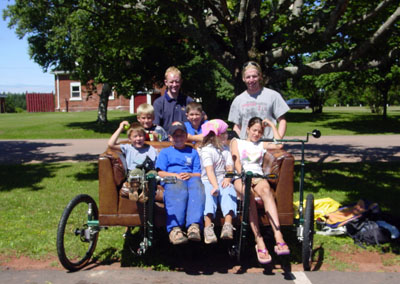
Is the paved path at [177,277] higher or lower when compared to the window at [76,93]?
lower

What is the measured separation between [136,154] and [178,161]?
22.7 inches

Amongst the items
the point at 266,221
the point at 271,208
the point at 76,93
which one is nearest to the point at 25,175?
the point at 266,221

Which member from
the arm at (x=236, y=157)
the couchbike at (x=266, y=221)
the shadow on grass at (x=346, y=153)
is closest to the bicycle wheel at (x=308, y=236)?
the couchbike at (x=266, y=221)

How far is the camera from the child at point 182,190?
3.94 m

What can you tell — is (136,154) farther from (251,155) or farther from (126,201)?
(251,155)

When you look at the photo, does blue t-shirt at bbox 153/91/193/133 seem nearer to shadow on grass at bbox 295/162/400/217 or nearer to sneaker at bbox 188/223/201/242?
sneaker at bbox 188/223/201/242

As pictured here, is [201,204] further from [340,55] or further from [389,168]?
[389,168]

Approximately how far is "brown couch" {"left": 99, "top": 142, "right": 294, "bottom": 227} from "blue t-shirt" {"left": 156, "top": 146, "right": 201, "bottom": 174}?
376 mm

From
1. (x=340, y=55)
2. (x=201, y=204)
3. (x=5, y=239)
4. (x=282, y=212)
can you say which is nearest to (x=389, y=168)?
(x=340, y=55)

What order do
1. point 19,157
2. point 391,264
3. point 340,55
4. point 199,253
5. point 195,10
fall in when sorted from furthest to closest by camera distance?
1. point 19,157
2. point 340,55
3. point 195,10
4. point 199,253
5. point 391,264

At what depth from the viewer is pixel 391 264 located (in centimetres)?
438

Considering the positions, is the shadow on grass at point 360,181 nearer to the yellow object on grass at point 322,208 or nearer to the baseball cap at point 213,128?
the yellow object on grass at point 322,208

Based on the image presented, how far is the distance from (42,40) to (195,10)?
18.8m

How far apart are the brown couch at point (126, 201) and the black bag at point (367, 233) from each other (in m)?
1.28
